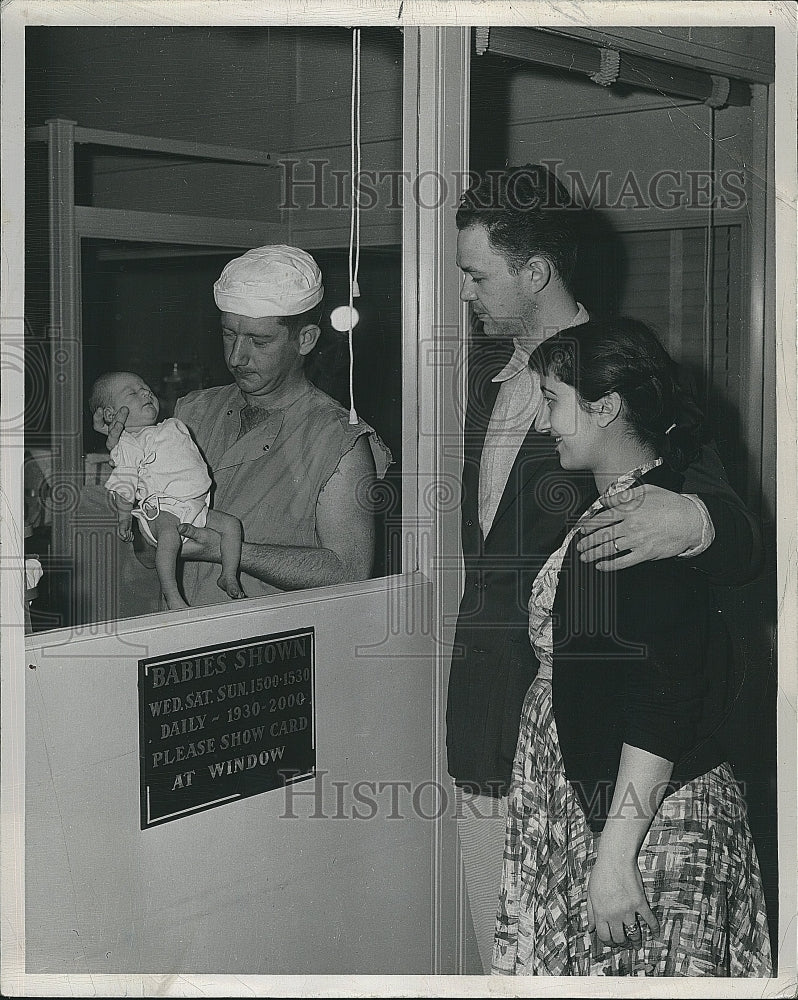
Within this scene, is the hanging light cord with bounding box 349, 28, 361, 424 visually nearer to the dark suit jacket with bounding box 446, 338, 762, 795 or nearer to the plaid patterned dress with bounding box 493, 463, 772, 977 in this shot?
the dark suit jacket with bounding box 446, 338, 762, 795

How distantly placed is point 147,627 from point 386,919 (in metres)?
0.48

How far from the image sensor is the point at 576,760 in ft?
4.22

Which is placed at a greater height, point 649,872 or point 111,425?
point 111,425

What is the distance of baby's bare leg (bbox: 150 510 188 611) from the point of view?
1244mm

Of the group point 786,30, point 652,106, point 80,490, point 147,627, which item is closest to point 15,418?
point 80,490

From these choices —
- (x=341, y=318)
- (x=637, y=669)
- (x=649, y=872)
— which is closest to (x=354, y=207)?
(x=341, y=318)

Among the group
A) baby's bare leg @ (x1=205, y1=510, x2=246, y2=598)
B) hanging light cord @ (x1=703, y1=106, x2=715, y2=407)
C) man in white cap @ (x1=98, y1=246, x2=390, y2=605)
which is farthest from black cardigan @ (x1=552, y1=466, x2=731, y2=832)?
baby's bare leg @ (x1=205, y1=510, x2=246, y2=598)

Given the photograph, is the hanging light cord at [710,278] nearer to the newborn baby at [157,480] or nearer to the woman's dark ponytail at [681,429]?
the woman's dark ponytail at [681,429]

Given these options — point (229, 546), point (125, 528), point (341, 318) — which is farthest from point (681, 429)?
point (125, 528)

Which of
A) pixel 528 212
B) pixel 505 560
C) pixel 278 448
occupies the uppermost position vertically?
pixel 528 212

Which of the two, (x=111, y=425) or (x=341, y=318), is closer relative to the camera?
(x=111, y=425)

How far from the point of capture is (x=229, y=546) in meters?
1.28

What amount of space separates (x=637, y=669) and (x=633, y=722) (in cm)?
6

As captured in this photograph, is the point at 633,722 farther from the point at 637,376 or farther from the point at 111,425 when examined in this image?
the point at 111,425
